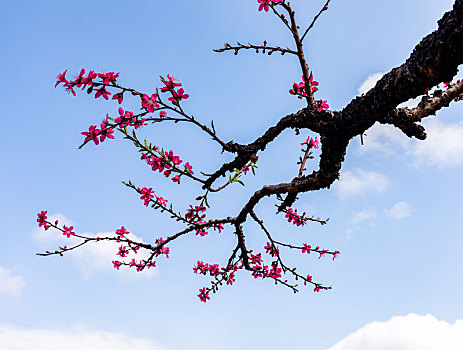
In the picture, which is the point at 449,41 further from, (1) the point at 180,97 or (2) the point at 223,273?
(2) the point at 223,273

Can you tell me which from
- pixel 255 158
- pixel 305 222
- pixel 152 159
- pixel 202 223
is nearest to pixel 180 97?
pixel 152 159

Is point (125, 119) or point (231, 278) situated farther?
point (231, 278)

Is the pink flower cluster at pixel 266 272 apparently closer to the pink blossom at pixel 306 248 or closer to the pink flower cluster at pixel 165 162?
the pink blossom at pixel 306 248

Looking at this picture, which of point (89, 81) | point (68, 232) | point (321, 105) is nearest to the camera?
point (89, 81)

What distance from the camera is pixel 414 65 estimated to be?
2.56 metres

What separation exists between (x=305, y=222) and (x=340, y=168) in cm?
175

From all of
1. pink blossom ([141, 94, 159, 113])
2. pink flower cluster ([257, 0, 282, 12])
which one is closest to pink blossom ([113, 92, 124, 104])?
pink blossom ([141, 94, 159, 113])

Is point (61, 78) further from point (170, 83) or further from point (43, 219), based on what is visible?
point (43, 219)

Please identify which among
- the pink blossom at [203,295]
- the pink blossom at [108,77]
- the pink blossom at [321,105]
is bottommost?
the pink blossom at [203,295]

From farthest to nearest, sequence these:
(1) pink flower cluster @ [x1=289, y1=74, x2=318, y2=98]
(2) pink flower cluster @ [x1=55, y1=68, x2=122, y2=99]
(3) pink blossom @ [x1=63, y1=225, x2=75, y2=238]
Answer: (3) pink blossom @ [x1=63, y1=225, x2=75, y2=238] → (1) pink flower cluster @ [x1=289, y1=74, x2=318, y2=98] → (2) pink flower cluster @ [x1=55, y1=68, x2=122, y2=99]

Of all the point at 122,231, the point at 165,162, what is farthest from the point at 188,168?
the point at 122,231

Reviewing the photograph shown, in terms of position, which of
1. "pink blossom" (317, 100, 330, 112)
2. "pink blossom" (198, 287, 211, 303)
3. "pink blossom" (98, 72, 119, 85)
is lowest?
"pink blossom" (198, 287, 211, 303)

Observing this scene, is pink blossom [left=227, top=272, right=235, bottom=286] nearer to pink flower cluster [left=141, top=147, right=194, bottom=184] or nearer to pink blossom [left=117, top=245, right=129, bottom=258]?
pink blossom [left=117, top=245, right=129, bottom=258]

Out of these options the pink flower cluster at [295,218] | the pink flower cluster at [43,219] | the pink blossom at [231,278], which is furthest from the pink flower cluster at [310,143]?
the pink flower cluster at [43,219]
